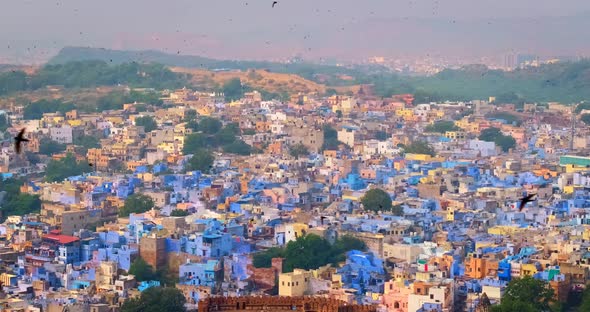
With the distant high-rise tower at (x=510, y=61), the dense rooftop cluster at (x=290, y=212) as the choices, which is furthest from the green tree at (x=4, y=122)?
the distant high-rise tower at (x=510, y=61)

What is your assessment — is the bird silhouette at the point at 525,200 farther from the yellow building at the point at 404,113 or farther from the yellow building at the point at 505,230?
the yellow building at the point at 404,113

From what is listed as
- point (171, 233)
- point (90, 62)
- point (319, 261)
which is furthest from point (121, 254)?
point (90, 62)

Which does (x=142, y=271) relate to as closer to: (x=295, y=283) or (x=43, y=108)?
(x=295, y=283)

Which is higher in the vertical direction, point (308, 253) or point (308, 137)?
point (308, 253)

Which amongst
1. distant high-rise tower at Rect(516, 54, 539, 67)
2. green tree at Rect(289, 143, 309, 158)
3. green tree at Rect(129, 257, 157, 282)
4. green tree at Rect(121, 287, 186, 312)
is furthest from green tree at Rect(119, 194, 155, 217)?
distant high-rise tower at Rect(516, 54, 539, 67)

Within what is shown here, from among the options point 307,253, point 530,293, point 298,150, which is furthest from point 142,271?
point 298,150

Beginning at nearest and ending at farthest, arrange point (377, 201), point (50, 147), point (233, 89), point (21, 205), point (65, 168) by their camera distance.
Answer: point (377, 201) → point (21, 205) → point (65, 168) → point (50, 147) → point (233, 89)

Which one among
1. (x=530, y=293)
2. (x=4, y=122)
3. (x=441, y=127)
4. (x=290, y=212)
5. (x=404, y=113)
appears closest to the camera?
(x=530, y=293)

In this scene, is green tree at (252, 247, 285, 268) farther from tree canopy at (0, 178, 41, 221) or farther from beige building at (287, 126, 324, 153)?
beige building at (287, 126, 324, 153)
